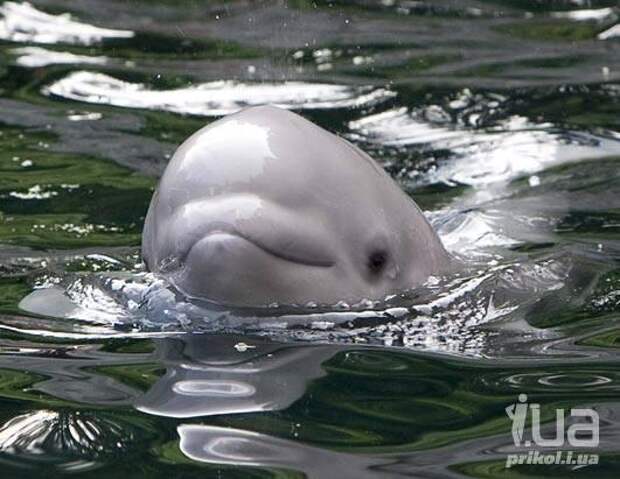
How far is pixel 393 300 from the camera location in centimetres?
596

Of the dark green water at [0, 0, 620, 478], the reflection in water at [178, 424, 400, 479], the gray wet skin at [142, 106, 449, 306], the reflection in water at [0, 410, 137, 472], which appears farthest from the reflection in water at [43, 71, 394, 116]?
the reflection in water at [178, 424, 400, 479]

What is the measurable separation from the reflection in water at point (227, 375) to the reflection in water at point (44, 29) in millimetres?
8057

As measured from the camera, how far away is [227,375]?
16.2 ft

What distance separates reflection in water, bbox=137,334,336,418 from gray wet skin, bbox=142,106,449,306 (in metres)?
0.26

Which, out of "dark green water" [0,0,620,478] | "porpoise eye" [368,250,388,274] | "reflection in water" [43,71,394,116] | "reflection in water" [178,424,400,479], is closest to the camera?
"reflection in water" [178,424,400,479]

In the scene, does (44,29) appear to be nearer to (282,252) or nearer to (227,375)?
(282,252)

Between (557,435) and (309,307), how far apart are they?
4.91 ft

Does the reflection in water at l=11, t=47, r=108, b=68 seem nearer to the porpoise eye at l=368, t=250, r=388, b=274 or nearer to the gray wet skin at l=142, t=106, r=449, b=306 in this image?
the gray wet skin at l=142, t=106, r=449, b=306

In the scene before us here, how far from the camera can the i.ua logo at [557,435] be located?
13.5ft

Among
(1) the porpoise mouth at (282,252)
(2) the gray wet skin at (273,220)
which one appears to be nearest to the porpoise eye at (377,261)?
(2) the gray wet skin at (273,220)

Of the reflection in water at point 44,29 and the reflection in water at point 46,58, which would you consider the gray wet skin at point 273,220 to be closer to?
the reflection in water at point 46,58

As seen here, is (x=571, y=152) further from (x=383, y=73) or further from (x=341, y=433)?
(x=341, y=433)

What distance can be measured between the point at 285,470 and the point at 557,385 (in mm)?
1160

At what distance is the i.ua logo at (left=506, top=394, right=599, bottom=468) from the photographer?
13.5 feet
